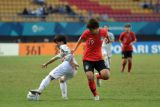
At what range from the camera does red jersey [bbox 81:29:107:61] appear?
48.4 ft

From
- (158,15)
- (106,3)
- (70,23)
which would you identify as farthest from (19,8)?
(158,15)

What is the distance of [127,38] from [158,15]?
2420cm

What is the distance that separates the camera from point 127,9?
5244cm

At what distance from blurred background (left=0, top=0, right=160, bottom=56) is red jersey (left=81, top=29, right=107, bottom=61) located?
30.2 m

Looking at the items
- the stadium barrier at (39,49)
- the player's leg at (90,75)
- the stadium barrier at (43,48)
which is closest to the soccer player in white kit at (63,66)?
the player's leg at (90,75)

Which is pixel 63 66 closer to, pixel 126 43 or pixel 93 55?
pixel 93 55

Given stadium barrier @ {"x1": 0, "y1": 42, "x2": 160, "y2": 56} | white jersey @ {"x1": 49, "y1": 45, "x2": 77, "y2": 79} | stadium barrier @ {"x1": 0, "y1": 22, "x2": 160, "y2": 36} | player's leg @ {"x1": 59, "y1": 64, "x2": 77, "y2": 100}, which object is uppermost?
white jersey @ {"x1": 49, "y1": 45, "x2": 77, "y2": 79}

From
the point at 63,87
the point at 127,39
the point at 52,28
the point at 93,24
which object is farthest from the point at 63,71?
the point at 52,28

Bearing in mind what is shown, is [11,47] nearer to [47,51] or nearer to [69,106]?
[47,51]

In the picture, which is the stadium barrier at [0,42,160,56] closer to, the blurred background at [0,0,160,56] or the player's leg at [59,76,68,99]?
the blurred background at [0,0,160,56]

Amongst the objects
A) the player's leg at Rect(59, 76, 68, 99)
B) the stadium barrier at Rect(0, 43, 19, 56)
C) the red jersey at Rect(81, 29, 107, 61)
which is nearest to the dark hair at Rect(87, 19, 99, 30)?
the red jersey at Rect(81, 29, 107, 61)

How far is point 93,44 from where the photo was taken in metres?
14.8

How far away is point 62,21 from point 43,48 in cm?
373

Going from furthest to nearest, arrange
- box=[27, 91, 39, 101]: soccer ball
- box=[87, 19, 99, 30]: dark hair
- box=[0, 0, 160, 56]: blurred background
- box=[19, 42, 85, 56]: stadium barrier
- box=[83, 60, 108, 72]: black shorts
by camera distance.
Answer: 1. box=[0, 0, 160, 56]: blurred background
2. box=[19, 42, 85, 56]: stadium barrier
3. box=[83, 60, 108, 72]: black shorts
4. box=[27, 91, 39, 101]: soccer ball
5. box=[87, 19, 99, 30]: dark hair
